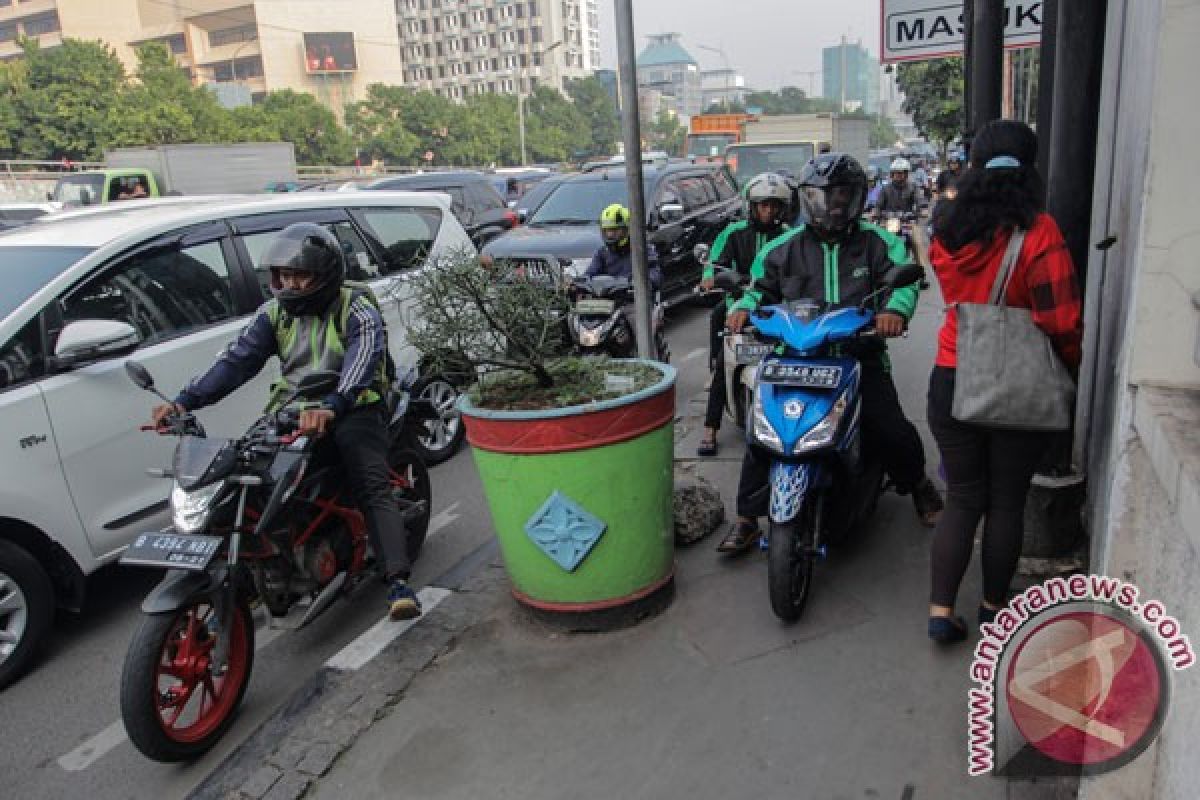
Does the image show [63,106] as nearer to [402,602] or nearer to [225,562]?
[402,602]

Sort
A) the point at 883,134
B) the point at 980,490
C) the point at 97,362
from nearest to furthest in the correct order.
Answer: the point at 980,490
the point at 97,362
the point at 883,134

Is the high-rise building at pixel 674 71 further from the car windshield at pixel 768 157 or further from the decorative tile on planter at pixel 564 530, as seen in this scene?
the decorative tile on planter at pixel 564 530

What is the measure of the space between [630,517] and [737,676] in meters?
0.71

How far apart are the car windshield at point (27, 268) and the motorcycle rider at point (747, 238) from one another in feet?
11.5

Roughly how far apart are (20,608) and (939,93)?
21783 millimetres

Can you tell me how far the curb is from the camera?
3027 millimetres

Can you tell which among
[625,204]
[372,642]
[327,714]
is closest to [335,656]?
[372,642]

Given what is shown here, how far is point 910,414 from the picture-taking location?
646cm

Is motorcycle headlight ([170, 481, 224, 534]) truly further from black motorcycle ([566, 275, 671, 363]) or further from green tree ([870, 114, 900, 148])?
green tree ([870, 114, 900, 148])

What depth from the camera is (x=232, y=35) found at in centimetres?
8500

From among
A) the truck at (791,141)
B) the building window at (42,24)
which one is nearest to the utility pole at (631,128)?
the truck at (791,141)

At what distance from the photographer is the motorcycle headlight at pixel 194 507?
10.7ft

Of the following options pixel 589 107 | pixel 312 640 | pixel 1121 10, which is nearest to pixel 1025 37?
pixel 1121 10

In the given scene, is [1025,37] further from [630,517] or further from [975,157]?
[630,517]
